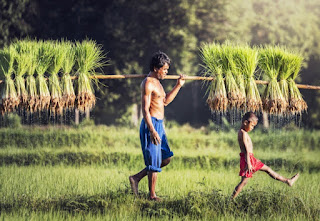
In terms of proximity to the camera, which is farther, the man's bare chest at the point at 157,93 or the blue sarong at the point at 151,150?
the man's bare chest at the point at 157,93

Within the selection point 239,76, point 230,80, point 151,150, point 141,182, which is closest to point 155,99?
point 151,150

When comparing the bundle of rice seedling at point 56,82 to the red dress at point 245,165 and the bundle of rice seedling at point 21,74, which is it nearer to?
the bundle of rice seedling at point 21,74

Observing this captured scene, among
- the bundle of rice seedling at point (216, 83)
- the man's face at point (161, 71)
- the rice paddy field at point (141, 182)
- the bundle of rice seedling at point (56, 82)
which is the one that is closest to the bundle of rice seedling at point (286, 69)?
the bundle of rice seedling at point (216, 83)

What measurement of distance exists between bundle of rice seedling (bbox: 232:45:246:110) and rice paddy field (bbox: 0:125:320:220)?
4.08 feet

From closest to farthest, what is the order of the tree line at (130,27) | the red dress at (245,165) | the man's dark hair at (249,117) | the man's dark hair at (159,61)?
the man's dark hair at (159,61), the red dress at (245,165), the man's dark hair at (249,117), the tree line at (130,27)

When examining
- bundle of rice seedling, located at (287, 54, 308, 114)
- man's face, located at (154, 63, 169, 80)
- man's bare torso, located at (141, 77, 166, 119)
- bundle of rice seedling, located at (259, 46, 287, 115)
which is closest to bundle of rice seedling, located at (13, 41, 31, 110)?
man's bare torso, located at (141, 77, 166, 119)

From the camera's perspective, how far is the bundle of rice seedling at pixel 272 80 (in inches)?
302

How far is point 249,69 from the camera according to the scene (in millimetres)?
7668

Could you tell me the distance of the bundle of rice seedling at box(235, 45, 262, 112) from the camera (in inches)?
297

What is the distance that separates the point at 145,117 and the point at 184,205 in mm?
1264

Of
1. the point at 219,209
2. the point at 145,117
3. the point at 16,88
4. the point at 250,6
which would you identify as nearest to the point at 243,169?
the point at 219,209

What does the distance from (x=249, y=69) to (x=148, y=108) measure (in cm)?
172

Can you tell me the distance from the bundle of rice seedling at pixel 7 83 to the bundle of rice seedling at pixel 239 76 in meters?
3.13

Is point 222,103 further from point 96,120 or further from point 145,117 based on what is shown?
point 96,120
